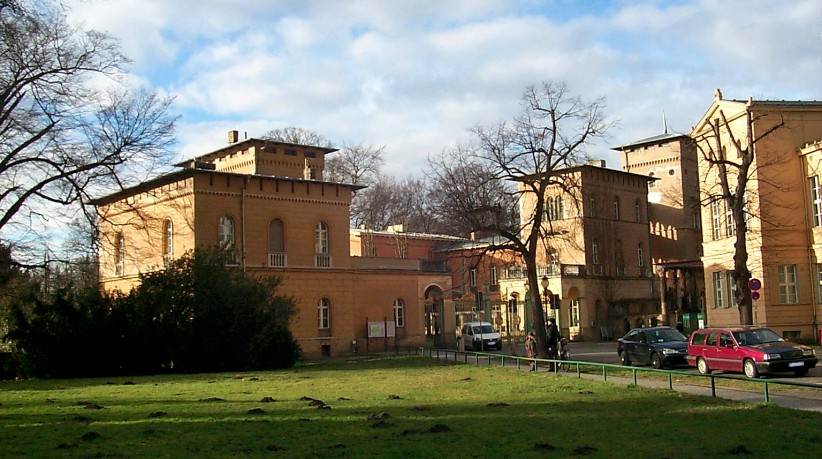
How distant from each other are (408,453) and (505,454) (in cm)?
144

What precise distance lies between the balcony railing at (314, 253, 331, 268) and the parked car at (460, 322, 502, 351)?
9538 mm

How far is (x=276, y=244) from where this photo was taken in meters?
48.3

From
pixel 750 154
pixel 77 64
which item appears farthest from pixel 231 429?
pixel 750 154

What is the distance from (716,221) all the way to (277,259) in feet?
82.6

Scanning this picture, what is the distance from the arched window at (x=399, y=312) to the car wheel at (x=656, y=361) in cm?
2557

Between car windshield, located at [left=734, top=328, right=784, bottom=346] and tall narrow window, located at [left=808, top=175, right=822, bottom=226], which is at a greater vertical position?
tall narrow window, located at [left=808, top=175, right=822, bottom=226]

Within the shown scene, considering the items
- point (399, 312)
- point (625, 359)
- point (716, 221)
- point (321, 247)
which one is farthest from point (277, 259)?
point (716, 221)

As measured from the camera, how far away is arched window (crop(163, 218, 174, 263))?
47.2 meters

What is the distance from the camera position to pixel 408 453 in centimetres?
1217

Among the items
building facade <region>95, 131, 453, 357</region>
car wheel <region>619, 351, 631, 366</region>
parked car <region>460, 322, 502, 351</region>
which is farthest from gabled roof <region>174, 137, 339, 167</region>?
car wheel <region>619, 351, 631, 366</region>

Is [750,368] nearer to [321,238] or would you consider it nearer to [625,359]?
[625,359]

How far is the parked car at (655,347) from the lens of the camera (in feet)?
98.2

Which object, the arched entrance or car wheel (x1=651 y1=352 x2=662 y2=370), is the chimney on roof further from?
car wheel (x1=651 y1=352 x2=662 y2=370)

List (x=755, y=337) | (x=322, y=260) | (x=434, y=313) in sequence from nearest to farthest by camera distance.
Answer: (x=755, y=337), (x=322, y=260), (x=434, y=313)
